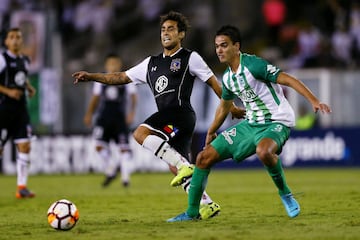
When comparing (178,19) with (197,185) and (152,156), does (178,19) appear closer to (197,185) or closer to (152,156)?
(197,185)

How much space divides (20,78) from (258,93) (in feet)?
18.2

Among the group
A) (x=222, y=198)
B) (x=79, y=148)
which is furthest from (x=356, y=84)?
(x=222, y=198)

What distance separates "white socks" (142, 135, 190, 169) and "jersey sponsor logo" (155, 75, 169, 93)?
58cm

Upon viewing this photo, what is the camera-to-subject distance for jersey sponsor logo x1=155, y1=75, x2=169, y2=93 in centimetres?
1012

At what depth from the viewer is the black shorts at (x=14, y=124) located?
13.9 meters

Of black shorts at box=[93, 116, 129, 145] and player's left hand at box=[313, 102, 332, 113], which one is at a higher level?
player's left hand at box=[313, 102, 332, 113]

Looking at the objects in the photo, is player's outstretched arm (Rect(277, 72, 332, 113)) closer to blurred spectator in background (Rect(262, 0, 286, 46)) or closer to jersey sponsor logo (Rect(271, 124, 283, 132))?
jersey sponsor logo (Rect(271, 124, 283, 132))

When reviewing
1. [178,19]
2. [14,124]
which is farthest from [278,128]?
[14,124]

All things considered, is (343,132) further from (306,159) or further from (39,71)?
(39,71)

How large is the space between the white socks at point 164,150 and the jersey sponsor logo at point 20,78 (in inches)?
175

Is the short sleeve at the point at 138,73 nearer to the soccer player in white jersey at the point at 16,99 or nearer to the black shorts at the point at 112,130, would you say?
the soccer player in white jersey at the point at 16,99

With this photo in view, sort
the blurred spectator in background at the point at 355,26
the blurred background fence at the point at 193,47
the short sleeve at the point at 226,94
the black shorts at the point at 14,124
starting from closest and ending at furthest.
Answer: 1. the short sleeve at the point at 226,94
2. the black shorts at the point at 14,124
3. the blurred background fence at the point at 193,47
4. the blurred spectator in background at the point at 355,26

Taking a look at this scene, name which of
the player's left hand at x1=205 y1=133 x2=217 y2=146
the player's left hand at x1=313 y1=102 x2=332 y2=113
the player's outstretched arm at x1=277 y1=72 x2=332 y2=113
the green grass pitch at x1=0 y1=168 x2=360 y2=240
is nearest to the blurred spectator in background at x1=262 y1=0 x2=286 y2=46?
the green grass pitch at x1=0 y1=168 x2=360 y2=240

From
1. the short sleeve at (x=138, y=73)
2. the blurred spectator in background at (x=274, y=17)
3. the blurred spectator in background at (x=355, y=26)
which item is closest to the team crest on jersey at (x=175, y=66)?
the short sleeve at (x=138, y=73)
